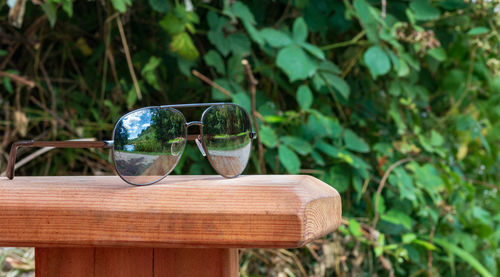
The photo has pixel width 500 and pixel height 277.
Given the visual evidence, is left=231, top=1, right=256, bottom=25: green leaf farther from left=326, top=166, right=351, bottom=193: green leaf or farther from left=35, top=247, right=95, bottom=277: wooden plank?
left=35, top=247, right=95, bottom=277: wooden plank

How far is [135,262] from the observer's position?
0.54 m

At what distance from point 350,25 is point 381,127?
0.40 m

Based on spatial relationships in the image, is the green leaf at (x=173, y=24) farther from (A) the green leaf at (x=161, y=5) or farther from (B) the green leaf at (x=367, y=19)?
(B) the green leaf at (x=367, y=19)

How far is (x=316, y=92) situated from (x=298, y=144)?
361mm

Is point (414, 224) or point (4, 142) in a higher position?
point (4, 142)

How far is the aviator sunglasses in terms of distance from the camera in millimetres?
586

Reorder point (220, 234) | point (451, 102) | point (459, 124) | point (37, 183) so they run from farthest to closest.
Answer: point (451, 102), point (459, 124), point (37, 183), point (220, 234)

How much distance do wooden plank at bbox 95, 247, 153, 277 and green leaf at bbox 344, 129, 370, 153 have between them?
55.1 inches

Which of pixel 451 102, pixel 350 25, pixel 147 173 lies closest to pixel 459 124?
pixel 451 102

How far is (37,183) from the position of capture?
0.57 meters

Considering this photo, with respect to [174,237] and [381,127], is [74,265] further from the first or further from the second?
[381,127]

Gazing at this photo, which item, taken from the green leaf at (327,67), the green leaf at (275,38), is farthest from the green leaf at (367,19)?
the green leaf at (275,38)

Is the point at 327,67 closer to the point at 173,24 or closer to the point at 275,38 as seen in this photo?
the point at 275,38

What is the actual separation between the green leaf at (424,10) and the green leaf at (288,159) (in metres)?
0.68
